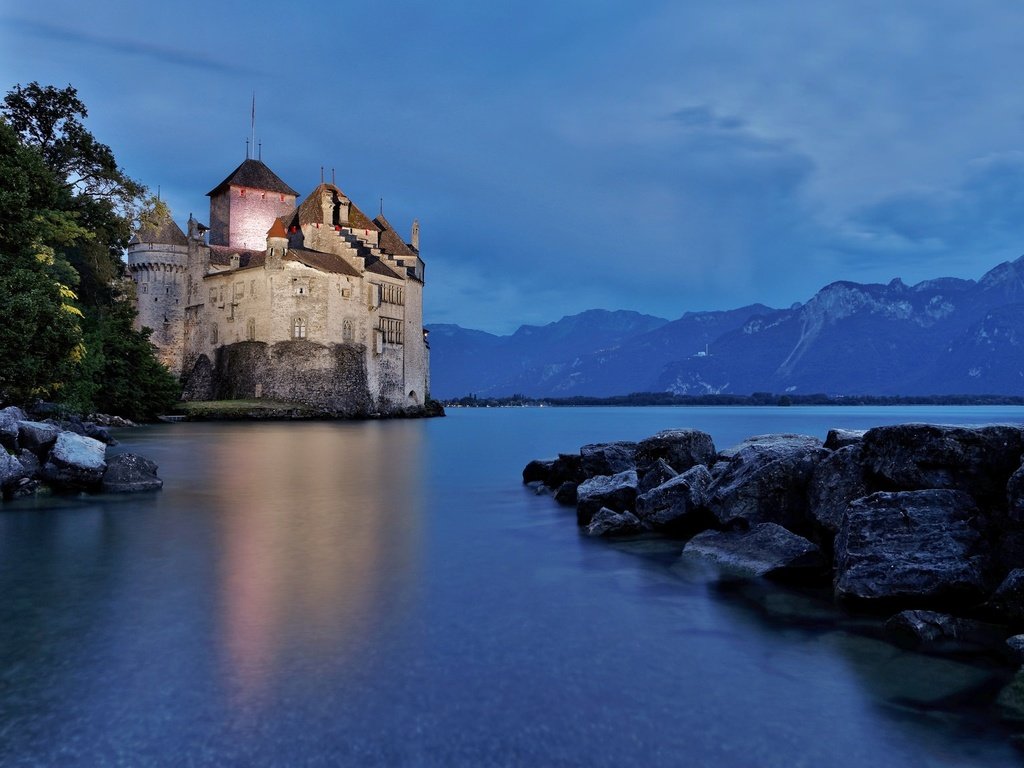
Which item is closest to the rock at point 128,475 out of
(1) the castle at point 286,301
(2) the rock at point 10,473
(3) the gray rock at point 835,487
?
(2) the rock at point 10,473

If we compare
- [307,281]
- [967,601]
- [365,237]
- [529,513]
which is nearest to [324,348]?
[307,281]

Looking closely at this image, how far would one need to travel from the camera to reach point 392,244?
85.4m

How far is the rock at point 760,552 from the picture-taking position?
34.9ft

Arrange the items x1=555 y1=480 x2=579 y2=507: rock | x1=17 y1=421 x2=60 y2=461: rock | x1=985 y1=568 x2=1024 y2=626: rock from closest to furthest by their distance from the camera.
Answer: x1=985 y1=568 x2=1024 y2=626: rock < x1=17 y1=421 x2=60 y2=461: rock < x1=555 y1=480 x2=579 y2=507: rock

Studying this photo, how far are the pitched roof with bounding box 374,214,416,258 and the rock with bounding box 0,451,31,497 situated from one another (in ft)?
222

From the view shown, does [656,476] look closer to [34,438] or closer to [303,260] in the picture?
[34,438]

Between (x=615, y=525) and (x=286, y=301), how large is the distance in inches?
2460

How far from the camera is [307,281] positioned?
71688 mm

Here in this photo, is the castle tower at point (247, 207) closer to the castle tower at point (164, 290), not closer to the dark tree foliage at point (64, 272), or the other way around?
the castle tower at point (164, 290)

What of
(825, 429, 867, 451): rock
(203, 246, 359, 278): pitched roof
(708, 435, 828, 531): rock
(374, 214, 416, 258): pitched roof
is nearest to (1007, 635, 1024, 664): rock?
(708, 435, 828, 531): rock

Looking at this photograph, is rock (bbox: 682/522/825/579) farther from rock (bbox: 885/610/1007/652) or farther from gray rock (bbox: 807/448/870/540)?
rock (bbox: 885/610/1007/652)

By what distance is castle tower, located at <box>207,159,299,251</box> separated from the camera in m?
85.4

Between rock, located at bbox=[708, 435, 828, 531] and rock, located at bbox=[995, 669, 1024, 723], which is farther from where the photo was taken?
rock, located at bbox=[708, 435, 828, 531]

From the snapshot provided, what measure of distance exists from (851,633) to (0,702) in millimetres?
7984
